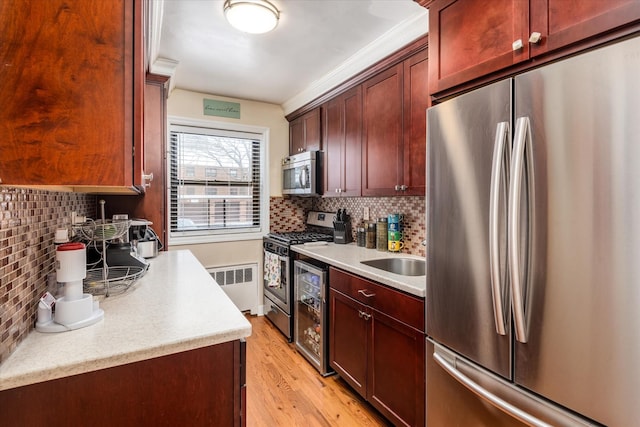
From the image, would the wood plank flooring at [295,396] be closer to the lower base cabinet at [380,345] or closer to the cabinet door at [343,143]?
the lower base cabinet at [380,345]

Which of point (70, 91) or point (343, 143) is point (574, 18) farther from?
point (343, 143)

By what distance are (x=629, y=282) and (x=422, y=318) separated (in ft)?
2.86

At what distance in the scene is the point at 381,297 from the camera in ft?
5.95

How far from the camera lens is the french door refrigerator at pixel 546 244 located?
81 centimetres

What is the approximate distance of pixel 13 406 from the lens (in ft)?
2.53

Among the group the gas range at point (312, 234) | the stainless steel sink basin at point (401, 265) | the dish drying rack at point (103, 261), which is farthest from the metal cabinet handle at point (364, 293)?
the dish drying rack at point (103, 261)

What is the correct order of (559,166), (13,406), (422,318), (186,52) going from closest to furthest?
(13,406) → (559,166) → (422,318) → (186,52)

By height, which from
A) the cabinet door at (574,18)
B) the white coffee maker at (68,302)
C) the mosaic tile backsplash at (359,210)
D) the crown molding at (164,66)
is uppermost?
the crown molding at (164,66)

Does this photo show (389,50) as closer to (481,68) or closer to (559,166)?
(481,68)

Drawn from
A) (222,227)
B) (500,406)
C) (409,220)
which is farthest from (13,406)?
(222,227)

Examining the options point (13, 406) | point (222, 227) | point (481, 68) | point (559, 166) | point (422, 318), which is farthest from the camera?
point (222, 227)

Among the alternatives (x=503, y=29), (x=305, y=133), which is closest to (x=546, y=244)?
(x=503, y=29)

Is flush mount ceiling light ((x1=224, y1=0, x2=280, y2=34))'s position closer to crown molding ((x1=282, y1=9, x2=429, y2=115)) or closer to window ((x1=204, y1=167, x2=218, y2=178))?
crown molding ((x1=282, y1=9, x2=429, y2=115))

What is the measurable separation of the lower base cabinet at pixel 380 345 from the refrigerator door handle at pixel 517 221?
23.0 inches
